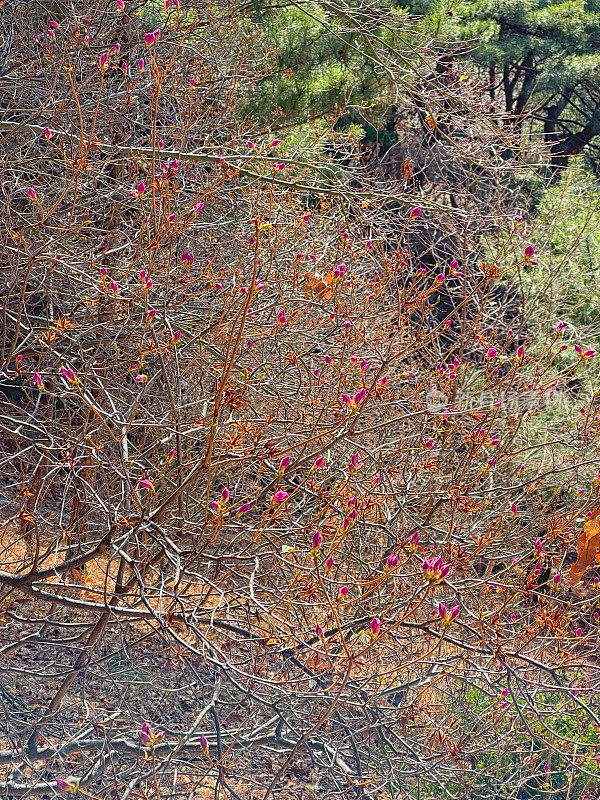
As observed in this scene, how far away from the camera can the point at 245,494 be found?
4.09 metres

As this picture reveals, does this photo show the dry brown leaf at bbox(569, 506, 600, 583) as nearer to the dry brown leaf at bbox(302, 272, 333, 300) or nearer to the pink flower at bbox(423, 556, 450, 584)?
the pink flower at bbox(423, 556, 450, 584)

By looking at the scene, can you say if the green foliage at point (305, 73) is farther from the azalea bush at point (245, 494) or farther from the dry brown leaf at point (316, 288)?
the dry brown leaf at point (316, 288)

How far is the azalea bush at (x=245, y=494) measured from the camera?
265 cm

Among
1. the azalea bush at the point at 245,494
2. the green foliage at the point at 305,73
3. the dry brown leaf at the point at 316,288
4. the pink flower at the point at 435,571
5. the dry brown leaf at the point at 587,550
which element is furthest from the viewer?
the green foliage at the point at 305,73

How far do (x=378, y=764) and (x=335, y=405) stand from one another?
4.45 ft

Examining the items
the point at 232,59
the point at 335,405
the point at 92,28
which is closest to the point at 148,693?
the point at 335,405

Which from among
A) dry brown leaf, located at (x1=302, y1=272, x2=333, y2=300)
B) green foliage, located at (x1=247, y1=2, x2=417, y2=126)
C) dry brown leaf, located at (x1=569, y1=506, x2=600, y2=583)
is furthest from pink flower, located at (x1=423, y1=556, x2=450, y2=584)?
green foliage, located at (x1=247, y1=2, x2=417, y2=126)

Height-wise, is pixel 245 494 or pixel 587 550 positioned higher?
pixel 587 550

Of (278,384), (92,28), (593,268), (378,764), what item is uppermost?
(92,28)

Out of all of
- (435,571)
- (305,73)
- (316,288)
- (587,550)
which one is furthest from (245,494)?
(305,73)

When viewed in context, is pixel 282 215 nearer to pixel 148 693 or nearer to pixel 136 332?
pixel 136 332

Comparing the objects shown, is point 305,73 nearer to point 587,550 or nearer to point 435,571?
point 587,550

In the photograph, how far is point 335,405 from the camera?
321 cm

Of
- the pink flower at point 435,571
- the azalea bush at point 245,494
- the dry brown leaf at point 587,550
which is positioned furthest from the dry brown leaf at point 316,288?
the pink flower at point 435,571
